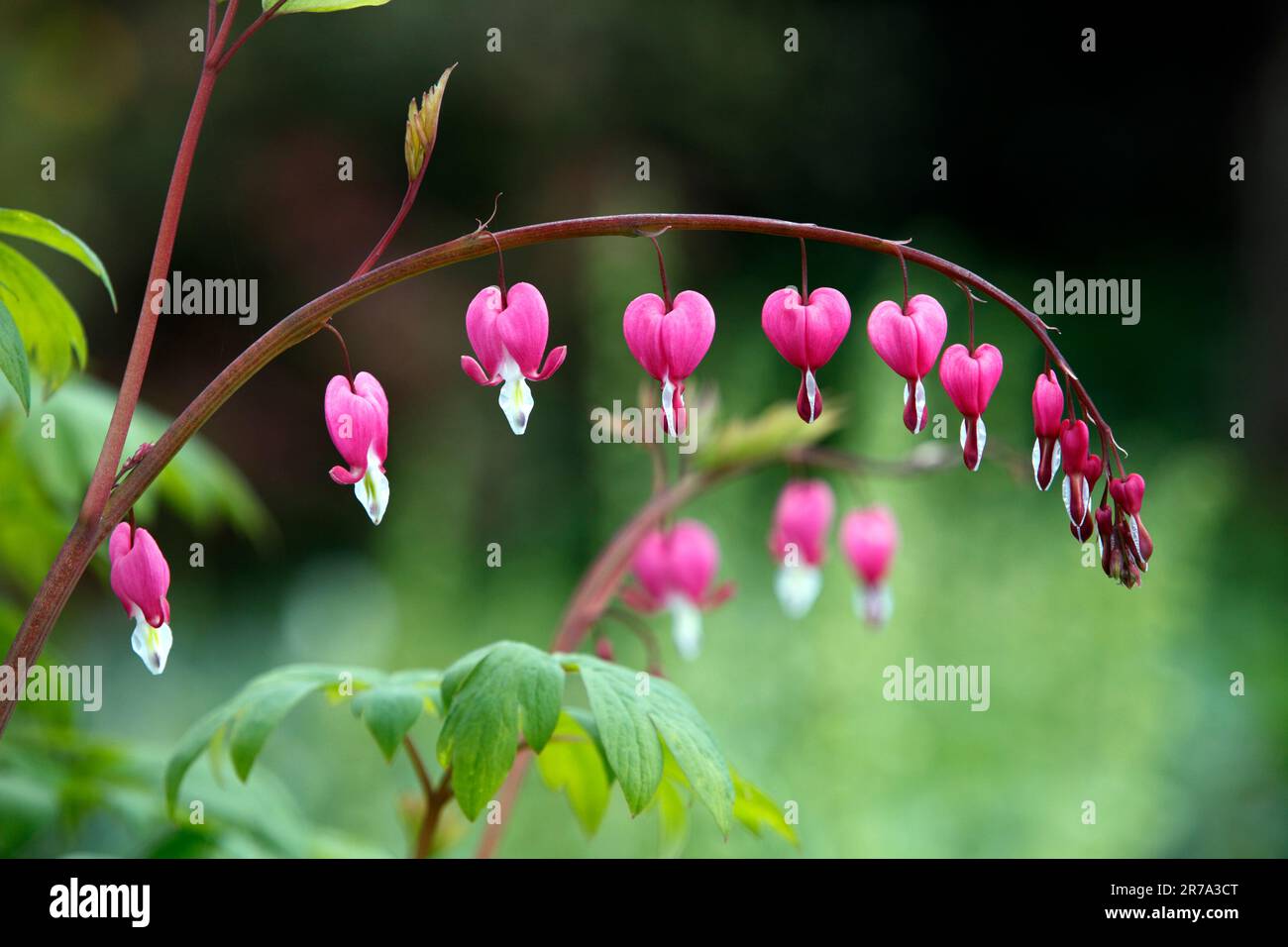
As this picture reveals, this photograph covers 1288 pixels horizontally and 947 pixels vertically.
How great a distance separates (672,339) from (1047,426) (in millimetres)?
316

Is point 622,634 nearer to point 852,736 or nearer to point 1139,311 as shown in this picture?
point 852,736

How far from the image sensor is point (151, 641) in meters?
0.87

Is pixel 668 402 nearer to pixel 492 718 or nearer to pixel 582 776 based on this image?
pixel 492 718

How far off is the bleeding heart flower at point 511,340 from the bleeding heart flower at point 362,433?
0.08 metres

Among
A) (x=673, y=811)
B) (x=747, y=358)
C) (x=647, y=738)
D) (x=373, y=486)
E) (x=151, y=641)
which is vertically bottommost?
(x=673, y=811)

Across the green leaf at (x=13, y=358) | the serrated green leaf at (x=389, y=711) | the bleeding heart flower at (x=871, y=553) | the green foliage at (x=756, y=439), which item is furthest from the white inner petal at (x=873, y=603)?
the green leaf at (x=13, y=358)

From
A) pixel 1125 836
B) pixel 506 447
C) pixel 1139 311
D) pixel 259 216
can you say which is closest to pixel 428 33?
pixel 259 216

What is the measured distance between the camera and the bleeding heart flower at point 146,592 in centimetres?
87

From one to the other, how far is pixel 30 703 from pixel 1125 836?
2.39 metres

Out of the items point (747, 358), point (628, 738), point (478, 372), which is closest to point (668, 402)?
point (478, 372)

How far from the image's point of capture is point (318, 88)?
4938 millimetres

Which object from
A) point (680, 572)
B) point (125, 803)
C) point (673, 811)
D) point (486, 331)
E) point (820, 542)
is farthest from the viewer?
point (820, 542)

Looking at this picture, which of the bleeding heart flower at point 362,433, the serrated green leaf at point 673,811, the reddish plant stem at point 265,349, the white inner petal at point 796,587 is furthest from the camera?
the white inner petal at point 796,587

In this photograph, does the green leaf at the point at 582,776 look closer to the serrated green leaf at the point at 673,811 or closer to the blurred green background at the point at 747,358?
the serrated green leaf at the point at 673,811
